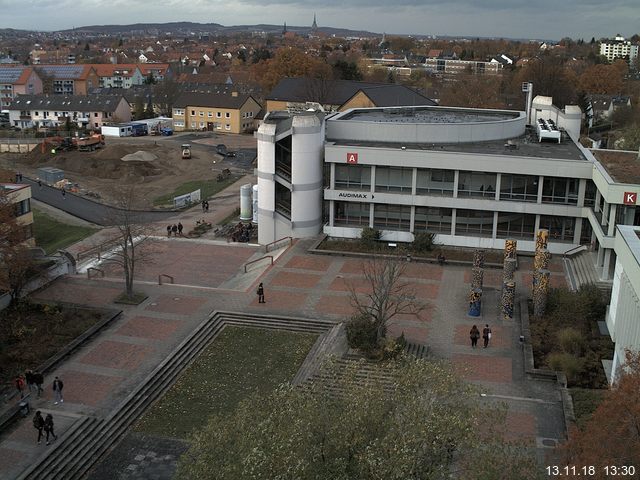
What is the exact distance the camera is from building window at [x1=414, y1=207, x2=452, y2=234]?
45.1m

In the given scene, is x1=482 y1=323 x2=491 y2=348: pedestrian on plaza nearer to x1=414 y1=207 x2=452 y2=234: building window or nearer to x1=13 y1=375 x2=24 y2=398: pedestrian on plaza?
x1=414 y1=207 x2=452 y2=234: building window

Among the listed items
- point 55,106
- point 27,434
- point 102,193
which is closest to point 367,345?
point 27,434

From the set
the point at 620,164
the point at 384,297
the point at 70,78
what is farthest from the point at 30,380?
the point at 70,78

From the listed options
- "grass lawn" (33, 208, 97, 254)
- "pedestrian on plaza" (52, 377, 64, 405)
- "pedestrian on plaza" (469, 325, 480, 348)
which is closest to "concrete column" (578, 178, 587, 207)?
"pedestrian on plaza" (469, 325, 480, 348)

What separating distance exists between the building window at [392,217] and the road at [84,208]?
18166 millimetres

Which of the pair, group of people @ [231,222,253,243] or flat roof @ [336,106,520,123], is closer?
group of people @ [231,222,253,243]

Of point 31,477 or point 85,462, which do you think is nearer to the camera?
point 31,477

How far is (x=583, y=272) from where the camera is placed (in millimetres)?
38906

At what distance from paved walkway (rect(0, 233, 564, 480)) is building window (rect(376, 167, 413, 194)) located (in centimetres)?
580

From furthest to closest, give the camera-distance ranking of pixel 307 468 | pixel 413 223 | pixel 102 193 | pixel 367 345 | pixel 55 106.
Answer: pixel 55 106, pixel 102 193, pixel 413 223, pixel 367 345, pixel 307 468

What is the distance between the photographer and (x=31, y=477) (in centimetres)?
2166

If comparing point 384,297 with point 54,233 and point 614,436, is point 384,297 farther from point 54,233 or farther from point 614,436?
point 54,233

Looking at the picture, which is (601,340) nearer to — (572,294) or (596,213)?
(572,294)

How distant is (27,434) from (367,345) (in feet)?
44.5
